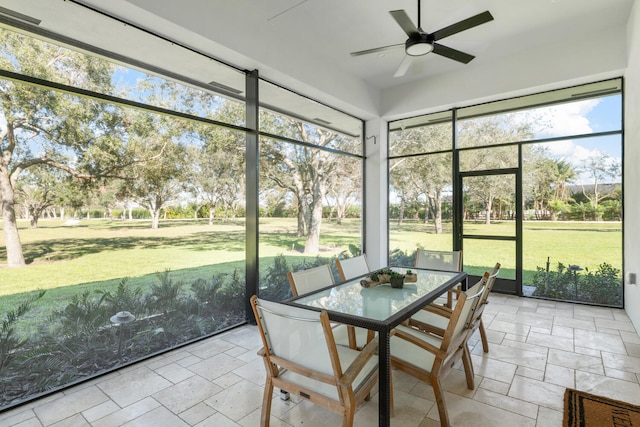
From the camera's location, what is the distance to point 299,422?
6.91ft

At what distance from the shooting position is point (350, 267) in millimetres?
3375

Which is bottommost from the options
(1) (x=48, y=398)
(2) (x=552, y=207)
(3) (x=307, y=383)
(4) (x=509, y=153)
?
(1) (x=48, y=398)

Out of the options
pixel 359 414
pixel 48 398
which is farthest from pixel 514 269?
pixel 48 398

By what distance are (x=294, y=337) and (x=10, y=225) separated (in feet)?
7.88

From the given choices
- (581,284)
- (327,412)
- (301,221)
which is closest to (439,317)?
(327,412)

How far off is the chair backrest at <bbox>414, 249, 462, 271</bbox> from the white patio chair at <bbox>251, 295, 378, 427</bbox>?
2.24 meters

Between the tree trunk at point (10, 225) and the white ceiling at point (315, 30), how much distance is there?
133cm

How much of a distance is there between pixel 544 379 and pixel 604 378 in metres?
0.50

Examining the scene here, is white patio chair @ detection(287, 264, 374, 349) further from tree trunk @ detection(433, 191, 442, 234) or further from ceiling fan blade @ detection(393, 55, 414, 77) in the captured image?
tree trunk @ detection(433, 191, 442, 234)

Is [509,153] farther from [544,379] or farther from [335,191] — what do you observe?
Answer: [544,379]

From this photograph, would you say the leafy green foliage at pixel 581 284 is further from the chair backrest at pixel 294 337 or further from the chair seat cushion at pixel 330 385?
the chair backrest at pixel 294 337

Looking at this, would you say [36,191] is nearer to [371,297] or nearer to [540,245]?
[371,297]

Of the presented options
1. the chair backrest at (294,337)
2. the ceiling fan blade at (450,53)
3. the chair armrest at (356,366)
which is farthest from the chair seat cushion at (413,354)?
the ceiling fan blade at (450,53)

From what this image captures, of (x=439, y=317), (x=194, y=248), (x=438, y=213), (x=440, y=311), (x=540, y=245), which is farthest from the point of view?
(x=438, y=213)
